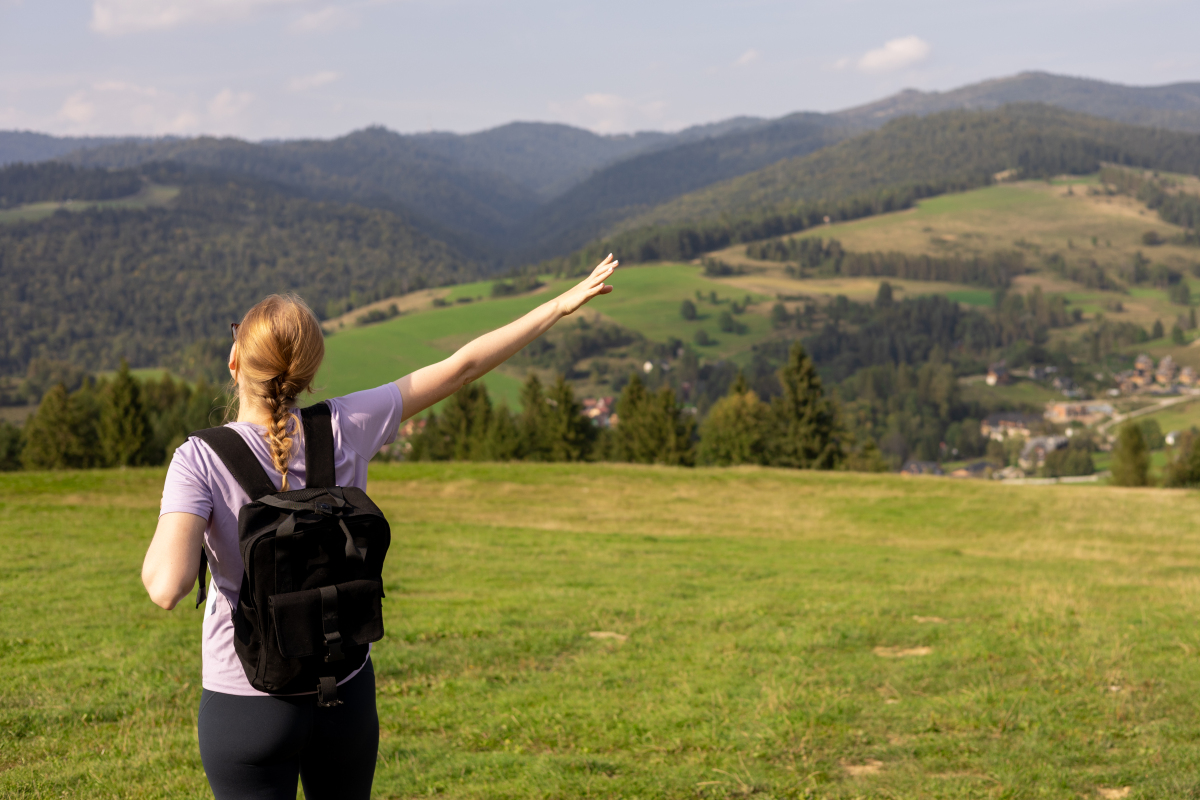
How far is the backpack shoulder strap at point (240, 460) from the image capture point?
8.75 feet

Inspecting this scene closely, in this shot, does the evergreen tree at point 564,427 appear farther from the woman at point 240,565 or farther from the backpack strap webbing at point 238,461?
the backpack strap webbing at point 238,461

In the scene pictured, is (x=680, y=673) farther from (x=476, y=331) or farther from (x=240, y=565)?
(x=476, y=331)

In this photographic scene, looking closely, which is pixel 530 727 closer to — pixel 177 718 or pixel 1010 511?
pixel 177 718

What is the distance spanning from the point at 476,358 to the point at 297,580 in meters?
1.12

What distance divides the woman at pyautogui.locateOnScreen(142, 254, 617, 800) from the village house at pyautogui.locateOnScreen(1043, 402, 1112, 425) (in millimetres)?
161744

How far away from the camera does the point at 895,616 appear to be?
11609 mm

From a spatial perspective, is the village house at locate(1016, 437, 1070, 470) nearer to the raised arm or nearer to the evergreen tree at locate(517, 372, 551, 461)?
the evergreen tree at locate(517, 372, 551, 461)

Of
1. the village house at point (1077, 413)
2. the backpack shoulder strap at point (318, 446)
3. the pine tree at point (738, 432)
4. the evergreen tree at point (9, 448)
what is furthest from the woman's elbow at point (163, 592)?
the village house at point (1077, 413)

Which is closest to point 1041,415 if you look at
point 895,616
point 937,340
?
point 937,340

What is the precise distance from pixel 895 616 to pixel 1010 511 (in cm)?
1903

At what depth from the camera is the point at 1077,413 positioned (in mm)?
149000

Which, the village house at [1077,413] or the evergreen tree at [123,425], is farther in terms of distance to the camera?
the village house at [1077,413]

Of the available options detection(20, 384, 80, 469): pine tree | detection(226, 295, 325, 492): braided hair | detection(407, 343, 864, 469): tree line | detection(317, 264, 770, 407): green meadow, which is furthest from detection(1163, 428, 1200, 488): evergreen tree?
detection(317, 264, 770, 407): green meadow

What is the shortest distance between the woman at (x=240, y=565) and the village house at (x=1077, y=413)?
162m
